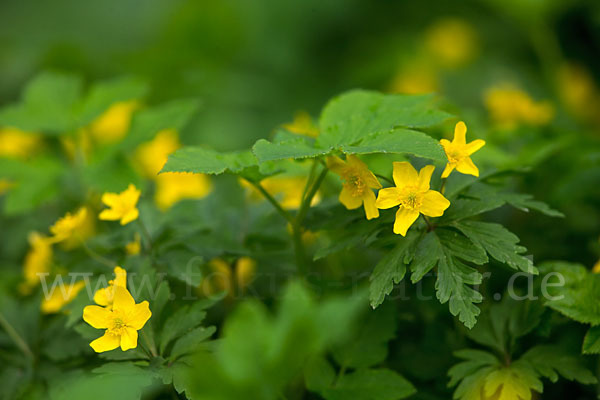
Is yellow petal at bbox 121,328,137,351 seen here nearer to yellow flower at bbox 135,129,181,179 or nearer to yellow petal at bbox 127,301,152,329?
yellow petal at bbox 127,301,152,329

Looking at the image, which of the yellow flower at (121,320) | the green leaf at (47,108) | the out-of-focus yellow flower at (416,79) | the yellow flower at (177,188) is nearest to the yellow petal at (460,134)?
the yellow flower at (121,320)

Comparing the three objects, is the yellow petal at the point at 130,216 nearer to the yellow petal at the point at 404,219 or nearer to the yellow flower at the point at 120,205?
the yellow flower at the point at 120,205

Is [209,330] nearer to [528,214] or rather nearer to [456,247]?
[456,247]

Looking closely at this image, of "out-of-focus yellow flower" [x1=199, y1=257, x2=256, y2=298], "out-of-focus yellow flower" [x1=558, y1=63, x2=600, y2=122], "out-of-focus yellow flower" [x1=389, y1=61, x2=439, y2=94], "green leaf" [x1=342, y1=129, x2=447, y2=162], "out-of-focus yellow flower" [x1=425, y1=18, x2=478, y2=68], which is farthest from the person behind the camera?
"out-of-focus yellow flower" [x1=425, y1=18, x2=478, y2=68]

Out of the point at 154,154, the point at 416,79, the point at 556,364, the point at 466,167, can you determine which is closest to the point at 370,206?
the point at 466,167

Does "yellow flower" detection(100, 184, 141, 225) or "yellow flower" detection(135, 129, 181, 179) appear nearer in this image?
"yellow flower" detection(100, 184, 141, 225)

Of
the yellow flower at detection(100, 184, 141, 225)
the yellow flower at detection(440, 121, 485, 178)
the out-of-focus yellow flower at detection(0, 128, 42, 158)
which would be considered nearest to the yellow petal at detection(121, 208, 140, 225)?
the yellow flower at detection(100, 184, 141, 225)
